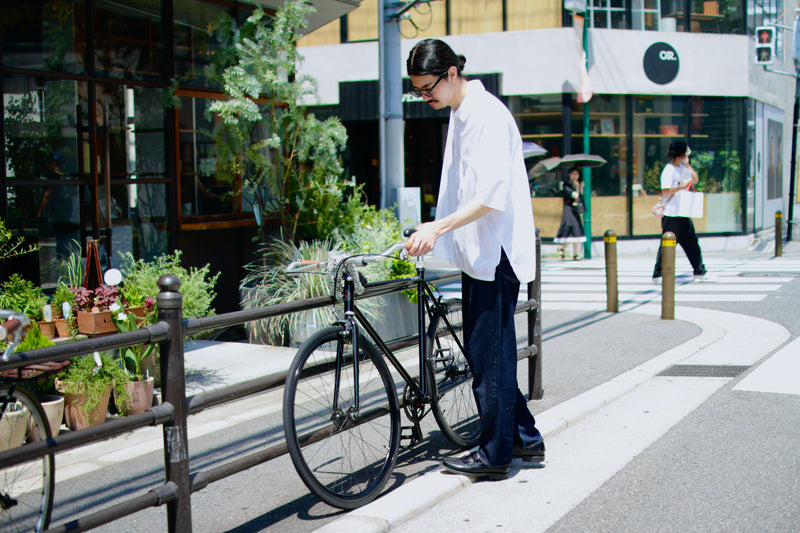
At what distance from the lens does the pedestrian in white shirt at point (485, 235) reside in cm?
427

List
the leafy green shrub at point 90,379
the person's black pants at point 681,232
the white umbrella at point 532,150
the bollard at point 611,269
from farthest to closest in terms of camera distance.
Result: 1. the white umbrella at point 532,150
2. the person's black pants at point 681,232
3. the bollard at point 611,269
4. the leafy green shrub at point 90,379

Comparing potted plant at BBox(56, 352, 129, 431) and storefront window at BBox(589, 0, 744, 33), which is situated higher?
storefront window at BBox(589, 0, 744, 33)

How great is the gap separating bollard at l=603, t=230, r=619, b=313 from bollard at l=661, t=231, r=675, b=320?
0.58 metres

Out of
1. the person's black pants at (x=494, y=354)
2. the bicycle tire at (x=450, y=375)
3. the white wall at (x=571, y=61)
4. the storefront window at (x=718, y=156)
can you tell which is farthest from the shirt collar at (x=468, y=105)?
the storefront window at (x=718, y=156)

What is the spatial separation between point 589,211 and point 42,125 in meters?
13.3

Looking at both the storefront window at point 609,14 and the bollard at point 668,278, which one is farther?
the storefront window at point 609,14

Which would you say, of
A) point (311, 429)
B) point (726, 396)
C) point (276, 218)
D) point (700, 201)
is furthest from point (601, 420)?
point (700, 201)

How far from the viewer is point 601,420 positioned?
5828mm

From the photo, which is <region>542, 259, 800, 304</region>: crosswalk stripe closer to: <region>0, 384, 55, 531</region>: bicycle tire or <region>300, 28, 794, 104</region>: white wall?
Answer: <region>300, 28, 794, 104</region>: white wall

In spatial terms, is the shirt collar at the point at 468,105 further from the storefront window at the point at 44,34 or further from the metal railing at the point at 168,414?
the storefront window at the point at 44,34

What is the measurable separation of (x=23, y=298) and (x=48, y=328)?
11.3 inches

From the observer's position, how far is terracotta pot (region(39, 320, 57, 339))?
631 cm

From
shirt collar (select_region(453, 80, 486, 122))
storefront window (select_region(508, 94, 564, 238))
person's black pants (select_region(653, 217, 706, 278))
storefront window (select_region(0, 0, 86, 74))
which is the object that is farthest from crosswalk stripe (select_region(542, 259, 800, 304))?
shirt collar (select_region(453, 80, 486, 122))

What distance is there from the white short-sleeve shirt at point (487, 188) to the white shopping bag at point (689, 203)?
869cm
